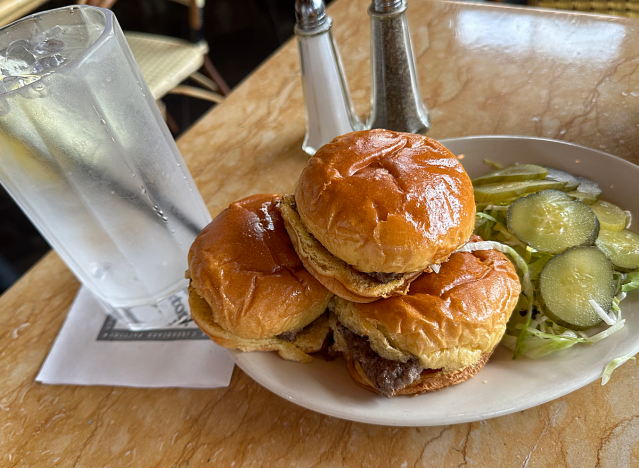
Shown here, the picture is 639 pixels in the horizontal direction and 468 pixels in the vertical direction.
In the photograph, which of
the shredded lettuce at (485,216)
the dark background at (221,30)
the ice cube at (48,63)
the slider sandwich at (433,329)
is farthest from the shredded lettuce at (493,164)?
the dark background at (221,30)

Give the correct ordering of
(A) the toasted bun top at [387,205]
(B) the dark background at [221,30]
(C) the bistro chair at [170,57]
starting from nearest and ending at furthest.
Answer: (A) the toasted bun top at [387,205], (C) the bistro chair at [170,57], (B) the dark background at [221,30]

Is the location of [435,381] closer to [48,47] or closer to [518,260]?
[518,260]

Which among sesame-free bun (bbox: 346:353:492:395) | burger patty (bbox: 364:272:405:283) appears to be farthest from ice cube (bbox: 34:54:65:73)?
A: sesame-free bun (bbox: 346:353:492:395)

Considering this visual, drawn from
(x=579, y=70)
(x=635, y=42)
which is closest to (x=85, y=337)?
(x=579, y=70)

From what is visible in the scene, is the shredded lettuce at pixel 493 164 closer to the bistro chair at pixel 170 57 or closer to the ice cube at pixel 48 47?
the ice cube at pixel 48 47

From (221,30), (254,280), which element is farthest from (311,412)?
(221,30)

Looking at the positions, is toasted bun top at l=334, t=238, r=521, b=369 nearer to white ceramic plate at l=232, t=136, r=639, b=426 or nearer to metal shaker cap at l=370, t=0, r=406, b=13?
white ceramic plate at l=232, t=136, r=639, b=426
